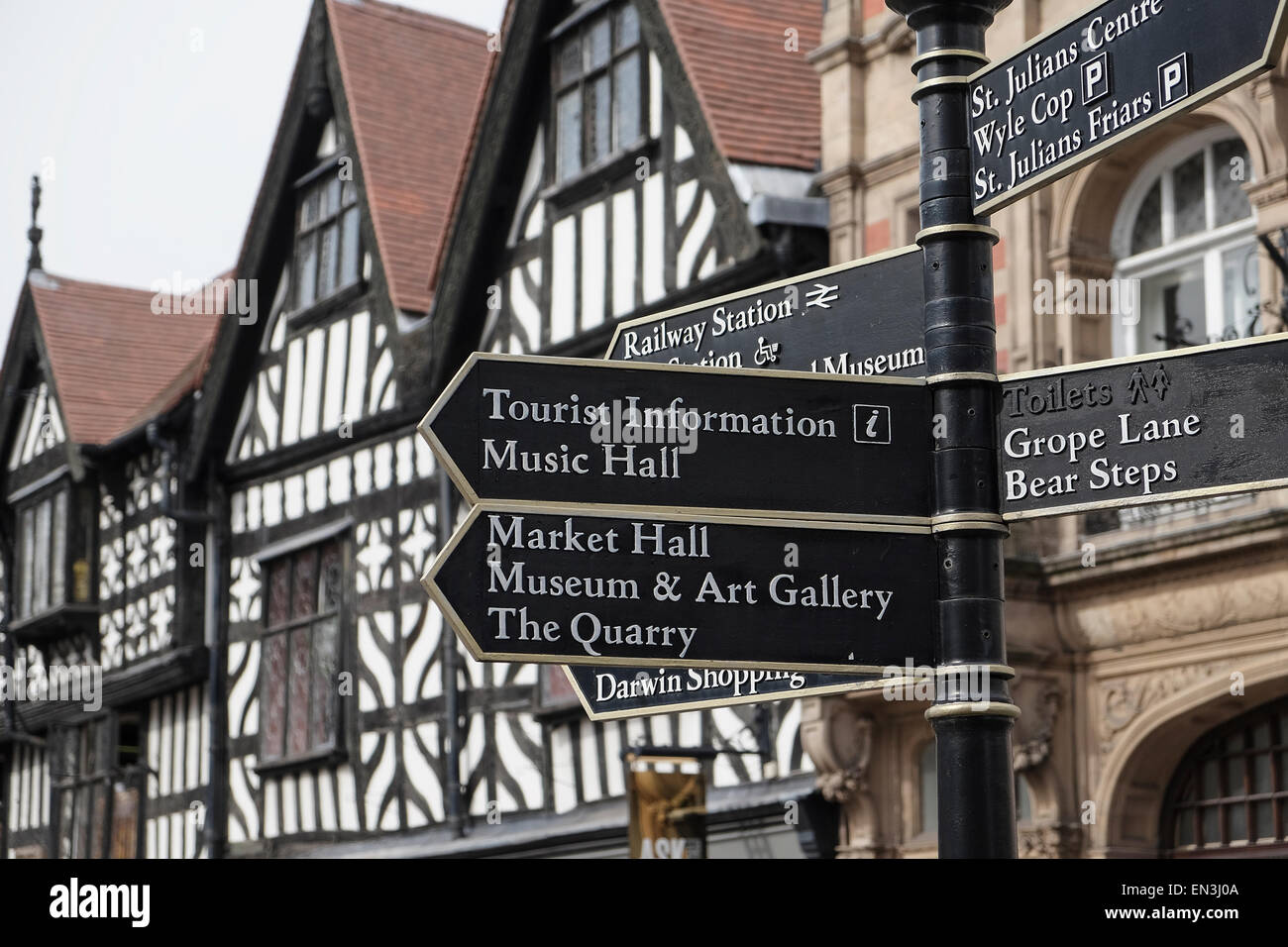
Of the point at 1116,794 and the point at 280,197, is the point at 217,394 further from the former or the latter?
the point at 1116,794

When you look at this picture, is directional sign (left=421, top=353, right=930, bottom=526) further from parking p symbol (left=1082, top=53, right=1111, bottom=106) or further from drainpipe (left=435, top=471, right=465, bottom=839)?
drainpipe (left=435, top=471, right=465, bottom=839)

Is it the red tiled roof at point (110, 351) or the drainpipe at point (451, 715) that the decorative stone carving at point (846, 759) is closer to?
the drainpipe at point (451, 715)

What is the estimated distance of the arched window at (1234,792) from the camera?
11.0 m

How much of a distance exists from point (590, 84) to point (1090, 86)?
40.9 ft

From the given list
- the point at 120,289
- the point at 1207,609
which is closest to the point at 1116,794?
the point at 1207,609

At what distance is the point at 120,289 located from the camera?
26812 mm

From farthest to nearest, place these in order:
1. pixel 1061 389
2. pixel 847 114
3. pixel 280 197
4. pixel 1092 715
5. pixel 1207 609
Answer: pixel 280 197 < pixel 847 114 < pixel 1092 715 < pixel 1207 609 < pixel 1061 389

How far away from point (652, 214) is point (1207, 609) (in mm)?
5729

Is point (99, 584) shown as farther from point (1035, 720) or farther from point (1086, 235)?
point (1086, 235)

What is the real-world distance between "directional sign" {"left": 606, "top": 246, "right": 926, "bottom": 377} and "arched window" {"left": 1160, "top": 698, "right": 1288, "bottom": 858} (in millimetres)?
7256

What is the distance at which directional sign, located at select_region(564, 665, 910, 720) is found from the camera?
4.00 metres
